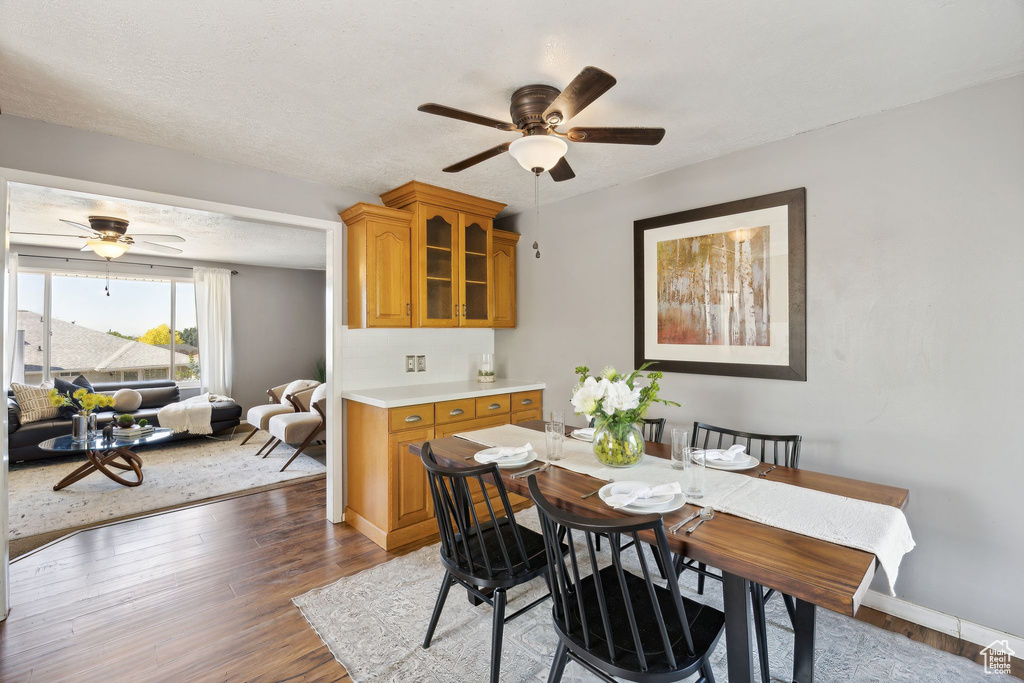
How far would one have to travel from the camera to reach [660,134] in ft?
6.06

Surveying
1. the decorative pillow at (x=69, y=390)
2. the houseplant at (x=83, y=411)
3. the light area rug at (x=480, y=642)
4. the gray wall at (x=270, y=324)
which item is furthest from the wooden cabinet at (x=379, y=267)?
the gray wall at (x=270, y=324)

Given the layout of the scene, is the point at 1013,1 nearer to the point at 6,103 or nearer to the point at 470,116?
the point at 470,116

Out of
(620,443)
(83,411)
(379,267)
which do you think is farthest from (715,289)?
(83,411)

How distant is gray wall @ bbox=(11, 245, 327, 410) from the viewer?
7.23 m

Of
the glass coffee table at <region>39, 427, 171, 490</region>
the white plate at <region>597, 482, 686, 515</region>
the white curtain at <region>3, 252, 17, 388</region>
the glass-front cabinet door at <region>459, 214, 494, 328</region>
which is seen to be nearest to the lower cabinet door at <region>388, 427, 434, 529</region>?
the glass-front cabinet door at <region>459, 214, 494, 328</region>

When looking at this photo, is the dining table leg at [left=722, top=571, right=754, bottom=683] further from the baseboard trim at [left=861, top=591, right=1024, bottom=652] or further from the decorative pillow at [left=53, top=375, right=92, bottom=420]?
the decorative pillow at [left=53, top=375, right=92, bottom=420]

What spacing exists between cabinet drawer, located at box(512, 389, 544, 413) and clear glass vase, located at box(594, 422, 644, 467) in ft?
5.88

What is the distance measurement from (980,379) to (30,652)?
170 inches

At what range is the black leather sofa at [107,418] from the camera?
4695mm

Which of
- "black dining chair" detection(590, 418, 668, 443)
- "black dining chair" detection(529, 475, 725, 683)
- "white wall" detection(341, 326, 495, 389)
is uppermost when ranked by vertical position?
"white wall" detection(341, 326, 495, 389)

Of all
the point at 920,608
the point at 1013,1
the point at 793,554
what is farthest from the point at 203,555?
the point at 1013,1

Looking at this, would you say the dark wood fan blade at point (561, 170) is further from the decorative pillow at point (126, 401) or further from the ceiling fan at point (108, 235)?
the decorative pillow at point (126, 401)

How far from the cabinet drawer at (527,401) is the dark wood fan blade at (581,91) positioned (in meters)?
2.34

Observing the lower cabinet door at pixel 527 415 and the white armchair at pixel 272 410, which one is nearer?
the lower cabinet door at pixel 527 415
